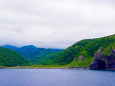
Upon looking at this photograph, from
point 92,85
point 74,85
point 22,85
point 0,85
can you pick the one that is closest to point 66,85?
point 74,85

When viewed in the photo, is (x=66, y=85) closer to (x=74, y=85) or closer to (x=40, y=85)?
(x=74, y=85)

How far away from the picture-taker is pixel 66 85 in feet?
340

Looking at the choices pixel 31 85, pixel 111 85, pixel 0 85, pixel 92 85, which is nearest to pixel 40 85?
pixel 31 85

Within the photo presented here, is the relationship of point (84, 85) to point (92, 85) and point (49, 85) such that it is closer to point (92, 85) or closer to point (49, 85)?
point (92, 85)

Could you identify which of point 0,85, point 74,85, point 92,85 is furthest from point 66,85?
point 0,85

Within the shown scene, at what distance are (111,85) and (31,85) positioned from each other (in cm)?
4567

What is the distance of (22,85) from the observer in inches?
4063

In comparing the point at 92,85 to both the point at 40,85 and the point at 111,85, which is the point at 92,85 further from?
the point at 40,85

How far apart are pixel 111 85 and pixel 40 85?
40463mm

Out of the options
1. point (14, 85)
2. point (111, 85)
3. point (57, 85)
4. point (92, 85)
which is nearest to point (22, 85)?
point (14, 85)

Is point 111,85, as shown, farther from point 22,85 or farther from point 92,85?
point 22,85

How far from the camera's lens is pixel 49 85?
105m

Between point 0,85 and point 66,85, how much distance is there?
124 ft

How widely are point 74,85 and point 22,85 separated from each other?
30006mm
